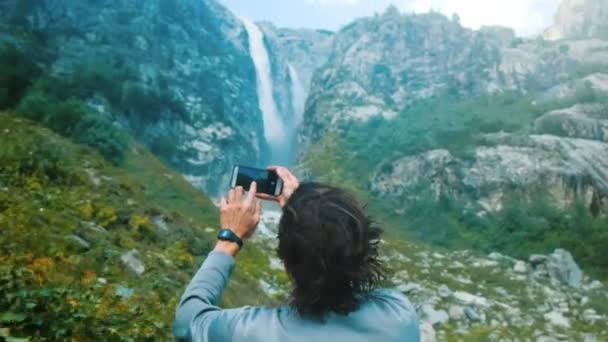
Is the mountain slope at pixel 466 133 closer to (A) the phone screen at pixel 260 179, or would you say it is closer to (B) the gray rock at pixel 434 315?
(B) the gray rock at pixel 434 315

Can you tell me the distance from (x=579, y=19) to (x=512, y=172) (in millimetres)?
90152

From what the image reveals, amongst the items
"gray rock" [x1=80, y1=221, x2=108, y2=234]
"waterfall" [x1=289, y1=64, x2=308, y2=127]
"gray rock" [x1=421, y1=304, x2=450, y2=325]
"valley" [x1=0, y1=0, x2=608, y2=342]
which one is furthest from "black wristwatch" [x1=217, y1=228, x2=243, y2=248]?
"waterfall" [x1=289, y1=64, x2=308, y2=127]

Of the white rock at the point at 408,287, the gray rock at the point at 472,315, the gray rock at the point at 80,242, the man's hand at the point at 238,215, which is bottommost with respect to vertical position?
the white rock at the point at 408,287

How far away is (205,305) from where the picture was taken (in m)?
1.46

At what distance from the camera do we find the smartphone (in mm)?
1935

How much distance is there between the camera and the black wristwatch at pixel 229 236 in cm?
161

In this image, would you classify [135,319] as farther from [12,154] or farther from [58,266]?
[12,154]

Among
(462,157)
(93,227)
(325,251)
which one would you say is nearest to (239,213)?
(325,251)

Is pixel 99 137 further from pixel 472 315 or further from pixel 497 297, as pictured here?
pixel 497 297

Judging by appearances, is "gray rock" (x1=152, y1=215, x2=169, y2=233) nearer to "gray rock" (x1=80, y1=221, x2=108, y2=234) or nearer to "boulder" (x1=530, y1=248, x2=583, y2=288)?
"gray rock" (x1=80, y1=221, x2=108, y2=234)

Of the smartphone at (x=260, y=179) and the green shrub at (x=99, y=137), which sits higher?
the smartphone at (x=260, y=179)

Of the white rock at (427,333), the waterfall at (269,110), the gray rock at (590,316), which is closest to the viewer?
the white rock at (427,333)

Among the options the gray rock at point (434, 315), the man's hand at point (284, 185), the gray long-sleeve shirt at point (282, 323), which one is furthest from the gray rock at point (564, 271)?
the gray long-sleeve shirt at point (282, 323)

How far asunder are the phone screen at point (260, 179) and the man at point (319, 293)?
42 centimetres
